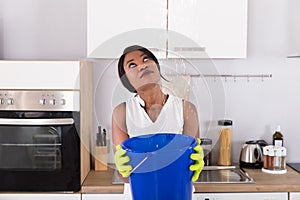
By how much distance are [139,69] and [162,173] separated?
0.46 meters

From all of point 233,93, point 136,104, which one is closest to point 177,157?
point 136,104

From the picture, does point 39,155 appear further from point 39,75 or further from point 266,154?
point 266,154

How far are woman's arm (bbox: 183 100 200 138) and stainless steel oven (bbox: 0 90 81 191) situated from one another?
530 mm

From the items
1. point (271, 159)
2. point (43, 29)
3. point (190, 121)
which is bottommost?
point (271, 159)

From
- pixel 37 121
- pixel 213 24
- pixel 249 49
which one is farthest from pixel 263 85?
pixel 37 121

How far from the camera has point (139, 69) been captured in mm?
1589

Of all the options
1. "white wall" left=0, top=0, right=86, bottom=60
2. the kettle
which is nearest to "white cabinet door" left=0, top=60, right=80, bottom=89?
"white wall" left=0, top=0, right=86, bottom=60

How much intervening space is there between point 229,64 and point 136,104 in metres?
0.92

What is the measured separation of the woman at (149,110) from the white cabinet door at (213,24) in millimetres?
411

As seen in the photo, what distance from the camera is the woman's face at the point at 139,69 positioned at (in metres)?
1.59

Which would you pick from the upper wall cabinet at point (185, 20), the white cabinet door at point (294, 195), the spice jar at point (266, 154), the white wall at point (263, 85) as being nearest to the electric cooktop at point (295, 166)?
the white wall at point (263, 85)

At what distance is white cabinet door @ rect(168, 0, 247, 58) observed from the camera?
7.11 ft

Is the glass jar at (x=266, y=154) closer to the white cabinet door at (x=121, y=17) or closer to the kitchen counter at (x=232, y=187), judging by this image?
the kitchen counter at (x=232, y=187)

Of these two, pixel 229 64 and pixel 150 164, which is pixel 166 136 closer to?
pixel 150 164
